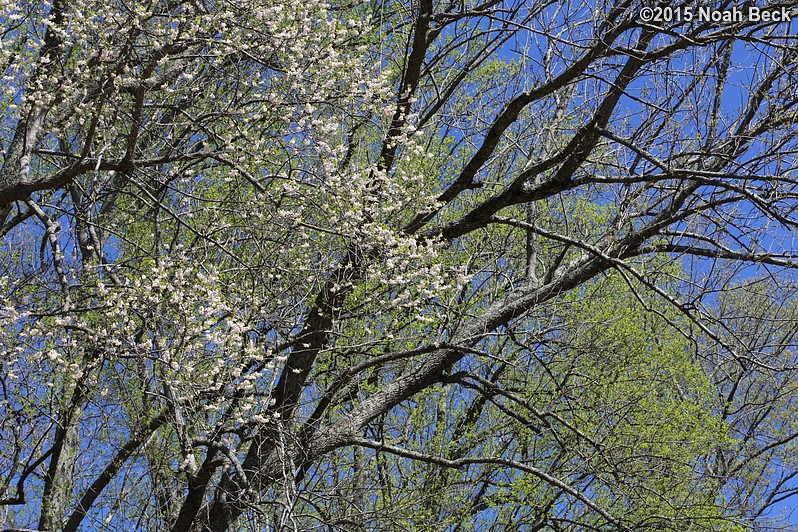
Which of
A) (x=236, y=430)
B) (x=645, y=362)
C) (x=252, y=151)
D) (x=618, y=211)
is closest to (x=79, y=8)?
(x=252, y=151)

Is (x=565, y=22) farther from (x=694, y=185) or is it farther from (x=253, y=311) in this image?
(x=253, y=311)

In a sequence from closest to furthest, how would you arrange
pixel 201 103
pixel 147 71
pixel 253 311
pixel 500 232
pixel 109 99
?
pixel 147 71 < pixel 109 99 < pixel 253 311 < pixel 201 103 < pixel 500 232

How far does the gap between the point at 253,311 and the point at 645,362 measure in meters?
7.39

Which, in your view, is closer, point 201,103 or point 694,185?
point 694,185

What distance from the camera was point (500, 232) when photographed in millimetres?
12102

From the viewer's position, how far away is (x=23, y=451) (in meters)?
8.78

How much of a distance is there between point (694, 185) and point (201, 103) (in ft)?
16.0

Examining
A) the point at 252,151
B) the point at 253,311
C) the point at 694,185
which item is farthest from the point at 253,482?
the point at 694,185

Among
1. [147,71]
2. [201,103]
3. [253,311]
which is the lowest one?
[253,311]

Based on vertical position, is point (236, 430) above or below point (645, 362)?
below

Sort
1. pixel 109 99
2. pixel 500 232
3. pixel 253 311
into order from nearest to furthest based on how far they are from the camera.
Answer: pixel 109 99
pixel 253 311
pixel 500 232

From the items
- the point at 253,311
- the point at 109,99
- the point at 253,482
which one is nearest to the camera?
the point at 109,99

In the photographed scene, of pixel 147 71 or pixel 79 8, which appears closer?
pixel 147 71

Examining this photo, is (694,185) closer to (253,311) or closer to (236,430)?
(253,311)
